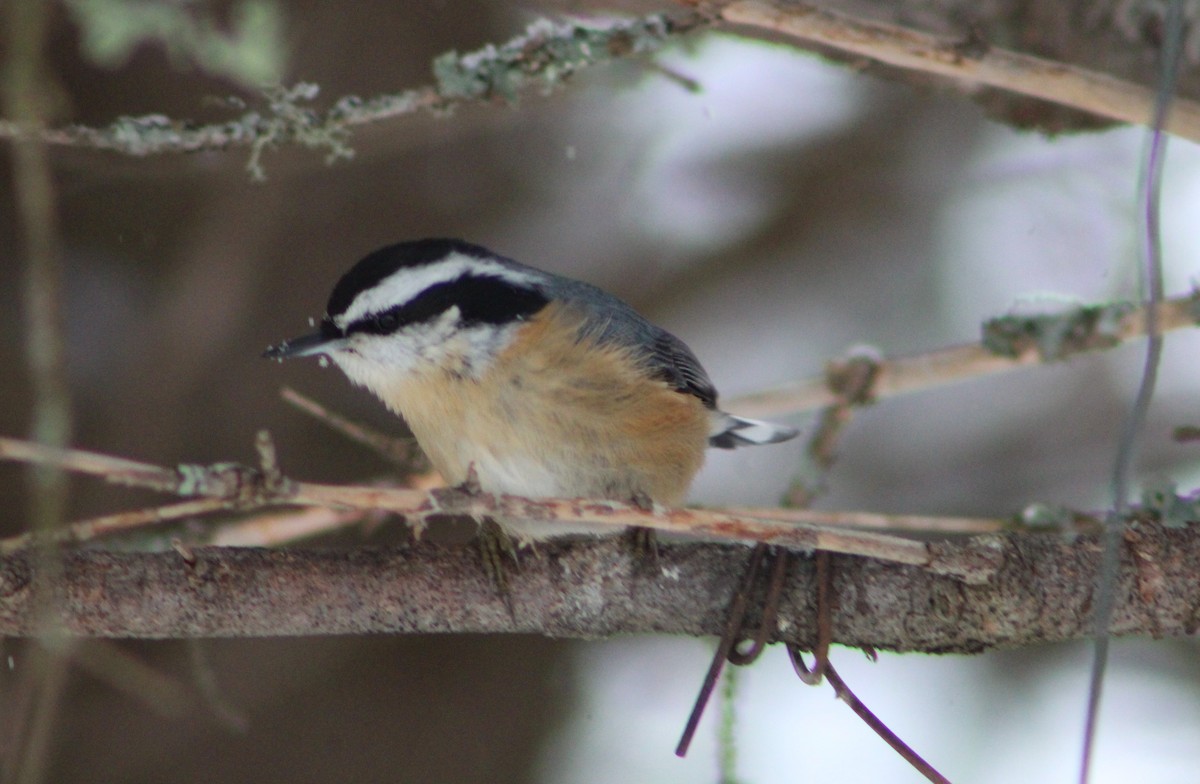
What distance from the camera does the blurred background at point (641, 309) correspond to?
3512mm

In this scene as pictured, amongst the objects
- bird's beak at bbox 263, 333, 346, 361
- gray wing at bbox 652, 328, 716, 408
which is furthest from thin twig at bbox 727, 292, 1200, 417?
bird's beak at bbox 263, 333, 346, 361

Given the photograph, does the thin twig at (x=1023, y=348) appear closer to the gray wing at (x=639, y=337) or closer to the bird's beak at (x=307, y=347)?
the gray wing at (x=639, y=337)

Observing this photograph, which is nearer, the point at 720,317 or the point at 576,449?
the point at 576,449

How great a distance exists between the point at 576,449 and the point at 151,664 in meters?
1.93

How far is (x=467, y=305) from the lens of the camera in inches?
95.7

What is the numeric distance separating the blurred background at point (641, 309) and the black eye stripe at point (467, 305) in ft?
3.14

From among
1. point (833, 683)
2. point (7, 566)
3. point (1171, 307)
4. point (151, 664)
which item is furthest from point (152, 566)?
point (1171, 307)

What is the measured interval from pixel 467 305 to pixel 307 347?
349 millimetres

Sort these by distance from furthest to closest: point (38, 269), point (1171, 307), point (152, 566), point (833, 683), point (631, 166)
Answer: point (631, 166) → point (1171, 307) → point (152, 566) → point (833, 683) → point (38, 269)

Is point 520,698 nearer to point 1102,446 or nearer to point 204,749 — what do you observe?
point 204,749

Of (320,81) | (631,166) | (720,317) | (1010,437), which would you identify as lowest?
(1010,437)

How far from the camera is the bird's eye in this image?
7.70 feet

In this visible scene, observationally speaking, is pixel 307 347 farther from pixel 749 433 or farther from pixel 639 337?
pixel 749 433

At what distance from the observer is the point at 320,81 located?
364 centimetres
